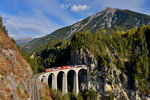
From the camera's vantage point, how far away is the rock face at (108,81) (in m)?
65.9

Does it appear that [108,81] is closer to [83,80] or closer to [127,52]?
[83,80]

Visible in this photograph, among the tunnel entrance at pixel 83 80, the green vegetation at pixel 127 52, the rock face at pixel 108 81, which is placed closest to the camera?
the green vegetation at pixel 127 52

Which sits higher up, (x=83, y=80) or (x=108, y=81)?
(x=83, y=80)

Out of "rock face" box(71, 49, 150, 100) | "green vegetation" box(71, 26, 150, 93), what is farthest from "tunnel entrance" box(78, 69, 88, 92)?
"green vegetation" box(71, 26, 150, 93)

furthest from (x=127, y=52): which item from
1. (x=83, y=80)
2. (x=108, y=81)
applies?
(x=83, y=80)

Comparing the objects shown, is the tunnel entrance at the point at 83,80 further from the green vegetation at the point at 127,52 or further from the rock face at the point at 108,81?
the green vegetation at the point at 127,52

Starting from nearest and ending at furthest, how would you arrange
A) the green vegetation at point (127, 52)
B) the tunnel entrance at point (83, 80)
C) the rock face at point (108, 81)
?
the green vegetation at point (127, 52) < the rock face at point (108, 81) < the tunnel entrance at point (83, 80)

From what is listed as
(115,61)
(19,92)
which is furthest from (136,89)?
(19,92)

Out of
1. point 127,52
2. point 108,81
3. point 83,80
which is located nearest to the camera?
point 108,81

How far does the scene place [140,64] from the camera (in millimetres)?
66312

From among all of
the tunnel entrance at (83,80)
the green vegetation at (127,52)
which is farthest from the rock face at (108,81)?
the green vegetation at (127,52)

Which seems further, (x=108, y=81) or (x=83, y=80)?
(x=83, y=80)

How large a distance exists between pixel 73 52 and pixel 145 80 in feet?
168

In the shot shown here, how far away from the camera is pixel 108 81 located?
66688 mm
